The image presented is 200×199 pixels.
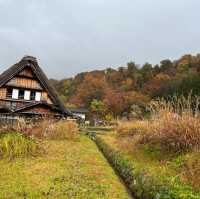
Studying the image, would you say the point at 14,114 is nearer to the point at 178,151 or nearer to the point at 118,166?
the point at 118,166

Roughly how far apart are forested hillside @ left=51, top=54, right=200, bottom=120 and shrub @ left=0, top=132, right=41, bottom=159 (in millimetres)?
43082

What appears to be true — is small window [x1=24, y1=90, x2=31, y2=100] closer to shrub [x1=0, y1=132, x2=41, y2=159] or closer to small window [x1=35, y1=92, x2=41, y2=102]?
small window [x1=35, y1=92, x2=41, y2=102]

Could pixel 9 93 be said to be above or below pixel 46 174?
above

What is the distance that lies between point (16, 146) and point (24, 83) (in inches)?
680

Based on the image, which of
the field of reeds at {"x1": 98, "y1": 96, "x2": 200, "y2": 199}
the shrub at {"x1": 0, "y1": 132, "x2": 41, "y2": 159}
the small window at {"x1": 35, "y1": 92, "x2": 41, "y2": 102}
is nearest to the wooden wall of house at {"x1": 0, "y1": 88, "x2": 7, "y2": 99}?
the small window at {"x1": 35, "y1": 92, "x2": 41, "y2": 102}

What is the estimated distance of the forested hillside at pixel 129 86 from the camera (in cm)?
6079

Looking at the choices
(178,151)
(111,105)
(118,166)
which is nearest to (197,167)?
(178,151)

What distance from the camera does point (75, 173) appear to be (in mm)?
8719

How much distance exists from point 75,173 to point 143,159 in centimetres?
230

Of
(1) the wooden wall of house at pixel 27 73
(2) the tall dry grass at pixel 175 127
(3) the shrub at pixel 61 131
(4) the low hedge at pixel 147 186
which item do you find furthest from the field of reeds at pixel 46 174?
(1) the wooden wall of house at pixel 27 73

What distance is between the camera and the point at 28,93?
27922 mm

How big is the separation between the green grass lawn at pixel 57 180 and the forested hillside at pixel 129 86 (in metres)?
44.2

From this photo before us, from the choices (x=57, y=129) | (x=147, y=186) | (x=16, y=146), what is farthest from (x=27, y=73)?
(x=147, y=186)

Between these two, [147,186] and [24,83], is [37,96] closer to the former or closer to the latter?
[24,83]
